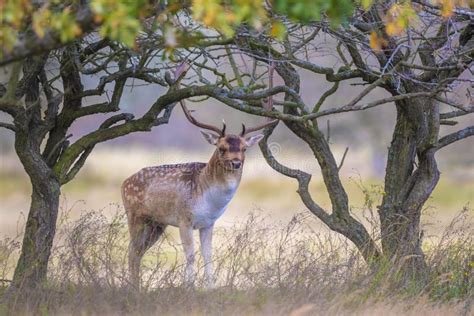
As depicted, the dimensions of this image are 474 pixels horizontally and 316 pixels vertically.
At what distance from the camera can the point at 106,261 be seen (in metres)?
8.51

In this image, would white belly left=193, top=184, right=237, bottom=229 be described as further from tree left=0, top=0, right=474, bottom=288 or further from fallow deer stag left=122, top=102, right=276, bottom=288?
tree left=0, top=0, right=474, bottom=288

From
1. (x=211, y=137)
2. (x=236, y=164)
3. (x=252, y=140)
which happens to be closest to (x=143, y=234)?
(x=211, y=137)

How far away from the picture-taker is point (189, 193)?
11523 millimetres

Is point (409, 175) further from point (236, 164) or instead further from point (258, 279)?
point (258, 279)

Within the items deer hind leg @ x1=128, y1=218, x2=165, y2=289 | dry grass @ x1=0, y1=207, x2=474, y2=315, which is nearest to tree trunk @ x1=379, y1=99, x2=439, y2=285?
dry grass @ x1=0, y1=207, x2=474, y2=315

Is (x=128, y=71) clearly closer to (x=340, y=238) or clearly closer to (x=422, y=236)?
(x=340, y=238)

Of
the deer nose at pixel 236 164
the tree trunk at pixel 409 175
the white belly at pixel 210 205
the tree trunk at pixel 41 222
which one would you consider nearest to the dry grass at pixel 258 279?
the tree trunk at pixel 41 222

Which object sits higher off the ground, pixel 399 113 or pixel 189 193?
pixel 399 113

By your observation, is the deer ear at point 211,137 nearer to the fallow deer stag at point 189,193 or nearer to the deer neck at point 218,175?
the fallow deer stag at point 189,193

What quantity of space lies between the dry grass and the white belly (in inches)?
55.7

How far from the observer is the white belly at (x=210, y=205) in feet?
37.6

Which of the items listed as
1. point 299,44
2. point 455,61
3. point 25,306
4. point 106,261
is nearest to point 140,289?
point 106,261

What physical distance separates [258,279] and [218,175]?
3137 mm

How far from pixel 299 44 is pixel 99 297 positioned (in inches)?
130
